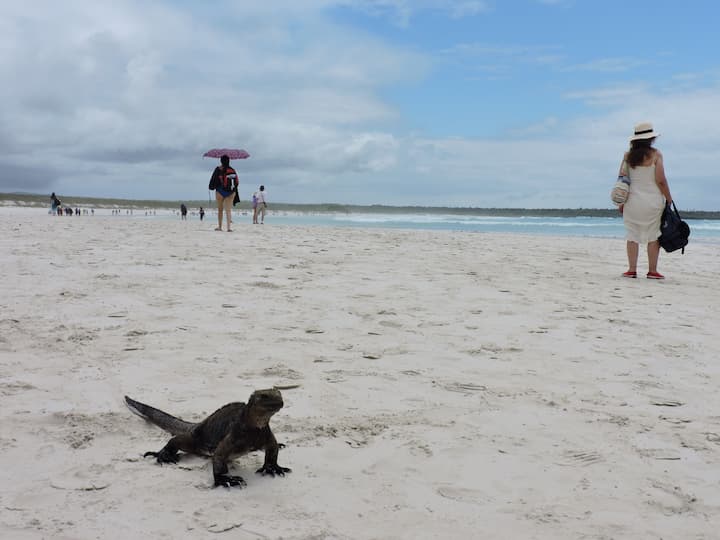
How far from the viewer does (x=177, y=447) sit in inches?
102

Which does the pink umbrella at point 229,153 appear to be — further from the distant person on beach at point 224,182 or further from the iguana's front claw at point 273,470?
the iguana's front claw at point 273,470

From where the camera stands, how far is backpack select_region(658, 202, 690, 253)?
27.9 ft

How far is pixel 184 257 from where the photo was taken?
9.05 meters

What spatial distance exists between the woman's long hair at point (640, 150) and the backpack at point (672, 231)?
848mm

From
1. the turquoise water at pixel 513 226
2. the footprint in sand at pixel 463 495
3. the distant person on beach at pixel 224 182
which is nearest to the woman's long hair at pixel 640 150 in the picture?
the footprint in sand at pixel 463 495

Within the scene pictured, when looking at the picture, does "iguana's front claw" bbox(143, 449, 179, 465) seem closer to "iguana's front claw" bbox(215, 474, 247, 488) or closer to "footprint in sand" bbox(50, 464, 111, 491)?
"footprint in sand" bbox(50, 464, 111, 491)

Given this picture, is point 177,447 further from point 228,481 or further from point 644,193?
point 644,193

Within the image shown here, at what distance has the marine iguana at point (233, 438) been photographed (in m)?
2.38

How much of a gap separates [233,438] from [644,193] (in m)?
7.99

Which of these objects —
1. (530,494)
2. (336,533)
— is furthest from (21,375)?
(530,494)

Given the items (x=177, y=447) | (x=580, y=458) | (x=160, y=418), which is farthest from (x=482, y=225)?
(x=177, y=447)

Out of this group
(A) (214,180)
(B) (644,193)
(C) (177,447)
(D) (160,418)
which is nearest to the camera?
(C) (177,447)

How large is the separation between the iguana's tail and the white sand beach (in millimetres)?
56

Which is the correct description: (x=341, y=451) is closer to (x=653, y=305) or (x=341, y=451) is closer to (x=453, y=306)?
(x=453, y=306)
